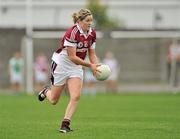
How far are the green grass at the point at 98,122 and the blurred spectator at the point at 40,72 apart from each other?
29.2 ft

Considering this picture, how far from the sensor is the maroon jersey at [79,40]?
40.1ft

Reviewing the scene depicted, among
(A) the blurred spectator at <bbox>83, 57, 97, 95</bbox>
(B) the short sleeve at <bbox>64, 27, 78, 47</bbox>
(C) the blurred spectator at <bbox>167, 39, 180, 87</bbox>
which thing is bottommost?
(B) the short sleeve at <bbox>64, 27, 78, 47</bbox>

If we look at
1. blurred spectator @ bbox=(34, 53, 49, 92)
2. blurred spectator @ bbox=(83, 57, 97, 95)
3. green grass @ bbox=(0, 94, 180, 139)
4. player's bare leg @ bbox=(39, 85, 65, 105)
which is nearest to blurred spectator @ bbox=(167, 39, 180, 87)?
blurred spectator @ bbox=(83, 57, 97, 95)

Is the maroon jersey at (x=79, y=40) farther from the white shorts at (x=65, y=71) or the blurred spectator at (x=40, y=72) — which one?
the blurred spectator at (x=40, y=72)

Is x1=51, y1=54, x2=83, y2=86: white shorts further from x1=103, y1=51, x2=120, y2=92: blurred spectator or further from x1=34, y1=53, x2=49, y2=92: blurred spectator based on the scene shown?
x1=103, y1=51, x2=120, y2=92: blurred spectator

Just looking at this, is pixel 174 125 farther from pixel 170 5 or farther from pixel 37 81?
pixel 170 5

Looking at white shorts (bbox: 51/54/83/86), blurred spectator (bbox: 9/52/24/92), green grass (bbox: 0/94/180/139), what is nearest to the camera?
green grass (bbox: 0/94/180/139)

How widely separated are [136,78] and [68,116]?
1950cm

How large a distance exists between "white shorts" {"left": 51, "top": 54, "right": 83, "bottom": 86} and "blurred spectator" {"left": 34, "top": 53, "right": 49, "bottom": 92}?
57.3ft

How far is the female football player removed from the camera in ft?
40.0

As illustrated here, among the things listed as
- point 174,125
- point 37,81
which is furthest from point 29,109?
point 37,81

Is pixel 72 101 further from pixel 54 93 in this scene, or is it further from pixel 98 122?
pixel 98 122

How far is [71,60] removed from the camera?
482 inches

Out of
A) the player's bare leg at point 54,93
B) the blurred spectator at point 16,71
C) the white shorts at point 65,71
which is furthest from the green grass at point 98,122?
the blurred spectator at point 16,71
